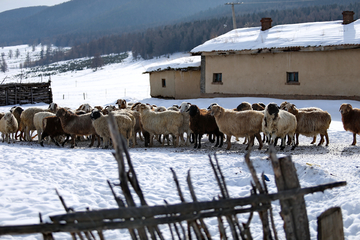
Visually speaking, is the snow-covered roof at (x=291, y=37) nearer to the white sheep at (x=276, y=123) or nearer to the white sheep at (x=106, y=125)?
the white sheep at (x=276, y=123)

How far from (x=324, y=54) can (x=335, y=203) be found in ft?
47.4

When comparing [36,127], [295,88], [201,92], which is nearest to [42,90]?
[201,92]

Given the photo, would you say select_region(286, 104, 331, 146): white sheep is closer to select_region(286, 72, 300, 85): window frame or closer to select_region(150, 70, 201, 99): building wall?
select_region(286, 72, 300, 85): window frame

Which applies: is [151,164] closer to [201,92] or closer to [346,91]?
[346,91]

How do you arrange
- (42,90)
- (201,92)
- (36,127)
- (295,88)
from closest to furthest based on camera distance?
(36,127) < (295,88) < (201,92) < (42,90)

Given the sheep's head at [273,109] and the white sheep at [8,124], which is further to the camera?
the white sheep at [8,124]

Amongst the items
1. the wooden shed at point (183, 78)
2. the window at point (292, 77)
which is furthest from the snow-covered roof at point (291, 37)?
the wooden shed at point (183, 78)

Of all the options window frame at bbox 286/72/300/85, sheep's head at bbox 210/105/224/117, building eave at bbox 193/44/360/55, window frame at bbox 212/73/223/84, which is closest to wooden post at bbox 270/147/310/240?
sheep's head at bbox 210/105/224/117

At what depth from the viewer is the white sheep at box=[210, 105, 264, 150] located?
10.3 m

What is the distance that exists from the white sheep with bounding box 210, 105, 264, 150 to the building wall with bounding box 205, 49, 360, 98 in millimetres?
9698

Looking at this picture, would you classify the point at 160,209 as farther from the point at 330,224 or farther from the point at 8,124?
the point at 8,124

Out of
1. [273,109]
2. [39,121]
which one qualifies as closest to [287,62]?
[273,109]

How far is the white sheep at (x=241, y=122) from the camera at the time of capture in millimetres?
10266

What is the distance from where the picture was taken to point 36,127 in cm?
1253
